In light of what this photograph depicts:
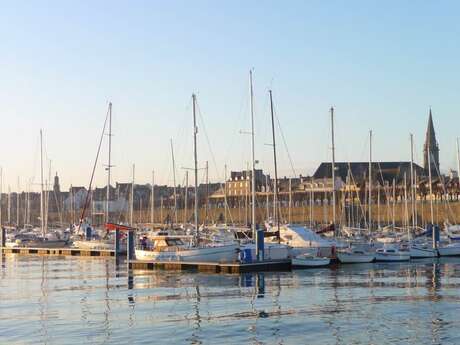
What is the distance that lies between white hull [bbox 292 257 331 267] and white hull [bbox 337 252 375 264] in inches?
89.0

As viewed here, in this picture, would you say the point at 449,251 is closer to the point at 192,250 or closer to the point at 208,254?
the point at 208,254

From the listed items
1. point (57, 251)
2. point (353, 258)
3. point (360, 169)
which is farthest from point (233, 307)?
point (360, 169)

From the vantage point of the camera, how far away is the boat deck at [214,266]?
50.9 metres

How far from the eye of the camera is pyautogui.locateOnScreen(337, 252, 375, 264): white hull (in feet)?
190

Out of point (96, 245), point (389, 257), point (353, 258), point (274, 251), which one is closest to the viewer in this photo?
point (274, 251)

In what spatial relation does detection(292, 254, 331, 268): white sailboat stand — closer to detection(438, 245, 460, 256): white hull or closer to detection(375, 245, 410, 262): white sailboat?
detection(375, 245, 410, 262): white sailboat

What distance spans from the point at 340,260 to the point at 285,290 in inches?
749

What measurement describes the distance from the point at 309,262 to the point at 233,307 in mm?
21488

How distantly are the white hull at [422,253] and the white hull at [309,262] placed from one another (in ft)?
36.7

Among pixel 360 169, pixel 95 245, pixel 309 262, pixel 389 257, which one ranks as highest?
pixel 360 169

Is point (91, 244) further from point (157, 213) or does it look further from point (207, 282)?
point (157, 213)

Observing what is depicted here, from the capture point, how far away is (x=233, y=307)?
33.3 meters

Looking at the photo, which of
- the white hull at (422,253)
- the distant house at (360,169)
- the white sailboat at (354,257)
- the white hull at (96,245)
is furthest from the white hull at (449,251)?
the distant house at (360,169)

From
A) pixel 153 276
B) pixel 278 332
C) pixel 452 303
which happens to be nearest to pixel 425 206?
pixel 153 276
